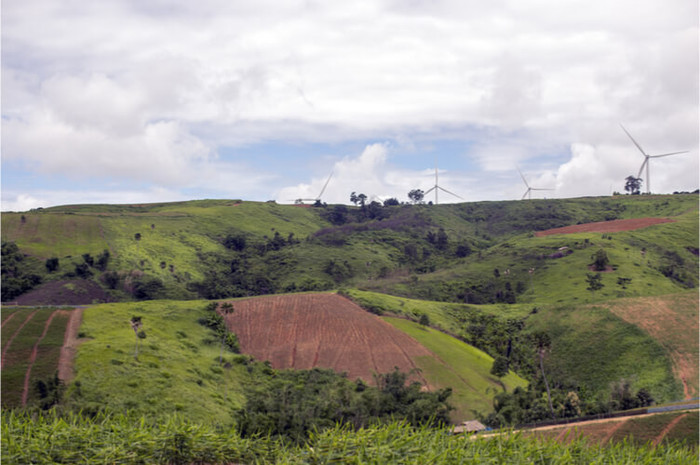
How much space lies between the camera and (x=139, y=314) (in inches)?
3376

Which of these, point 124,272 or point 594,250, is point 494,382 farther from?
point 124,272

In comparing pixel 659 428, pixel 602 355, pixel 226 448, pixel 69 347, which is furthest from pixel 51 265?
pixel 226 448

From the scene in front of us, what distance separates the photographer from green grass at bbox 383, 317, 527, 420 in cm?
7262

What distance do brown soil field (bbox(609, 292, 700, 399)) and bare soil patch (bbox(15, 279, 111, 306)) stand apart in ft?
332

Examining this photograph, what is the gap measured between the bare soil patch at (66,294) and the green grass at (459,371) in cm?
6226

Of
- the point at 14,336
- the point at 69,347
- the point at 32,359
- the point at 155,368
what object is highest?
the point at 14,336

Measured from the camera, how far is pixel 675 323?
301 feet

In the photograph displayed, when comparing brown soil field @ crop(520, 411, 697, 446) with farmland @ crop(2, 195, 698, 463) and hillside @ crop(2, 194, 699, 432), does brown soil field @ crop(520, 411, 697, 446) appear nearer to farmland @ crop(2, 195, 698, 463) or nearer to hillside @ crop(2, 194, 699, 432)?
farmland @ crop(2, 195, 698, 463)

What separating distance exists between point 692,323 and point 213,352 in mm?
78622

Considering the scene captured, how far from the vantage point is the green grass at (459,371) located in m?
72.6

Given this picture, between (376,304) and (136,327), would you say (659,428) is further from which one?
(136,327)

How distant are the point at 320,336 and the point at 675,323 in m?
59.3

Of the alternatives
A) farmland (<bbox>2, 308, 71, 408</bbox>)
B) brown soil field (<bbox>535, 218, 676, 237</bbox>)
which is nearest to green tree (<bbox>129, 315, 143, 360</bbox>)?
farmland (<bbox>2, 308, 71, 408</bbox>)

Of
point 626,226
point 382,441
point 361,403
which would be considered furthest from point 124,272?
point 626,226
